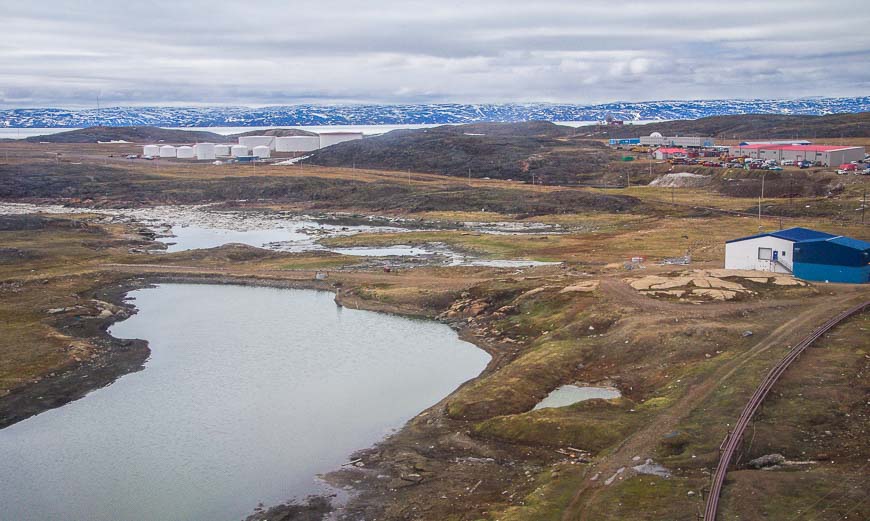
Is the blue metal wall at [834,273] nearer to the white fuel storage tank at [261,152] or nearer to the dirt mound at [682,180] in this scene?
the dirt mound at [682,180]

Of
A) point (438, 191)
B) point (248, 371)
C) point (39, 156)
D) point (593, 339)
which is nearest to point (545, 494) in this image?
point (593, 339)

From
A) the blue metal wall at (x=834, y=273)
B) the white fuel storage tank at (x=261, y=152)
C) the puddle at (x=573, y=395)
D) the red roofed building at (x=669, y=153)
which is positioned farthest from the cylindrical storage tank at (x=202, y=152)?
the puddle at (x=573, y=395)

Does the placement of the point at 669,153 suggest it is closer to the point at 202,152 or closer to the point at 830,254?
the point at 830,254

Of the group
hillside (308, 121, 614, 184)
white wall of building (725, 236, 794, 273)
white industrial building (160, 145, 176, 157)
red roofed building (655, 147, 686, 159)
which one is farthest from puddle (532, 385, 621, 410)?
white industrial building (160, 145, 176, 157)

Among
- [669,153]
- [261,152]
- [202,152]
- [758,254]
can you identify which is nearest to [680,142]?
[669,153]

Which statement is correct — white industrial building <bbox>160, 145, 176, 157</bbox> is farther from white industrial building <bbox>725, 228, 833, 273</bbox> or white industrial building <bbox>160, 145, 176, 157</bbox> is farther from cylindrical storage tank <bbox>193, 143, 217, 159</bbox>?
white industrial building <bbox>725, 228, 833, 273</bbox>

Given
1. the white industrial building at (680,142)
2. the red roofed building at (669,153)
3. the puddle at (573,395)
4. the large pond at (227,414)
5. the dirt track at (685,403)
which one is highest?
the white industrial building at (680,142)
